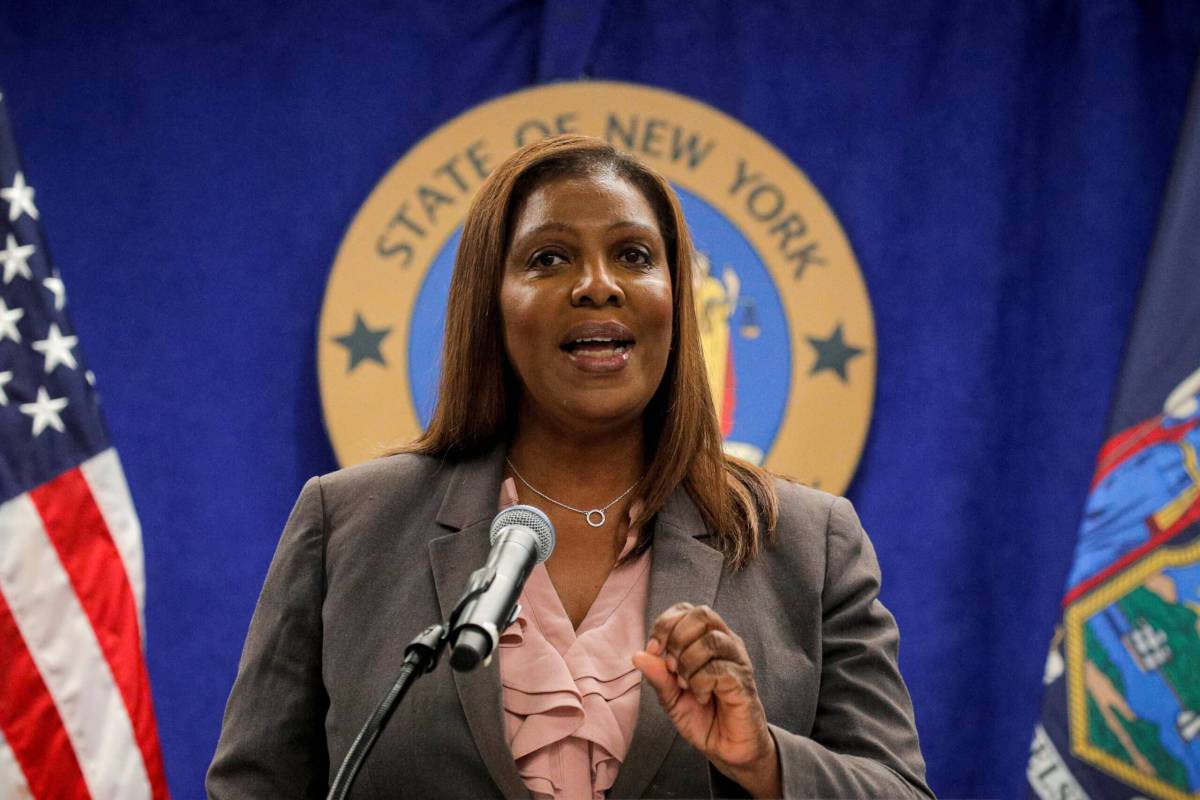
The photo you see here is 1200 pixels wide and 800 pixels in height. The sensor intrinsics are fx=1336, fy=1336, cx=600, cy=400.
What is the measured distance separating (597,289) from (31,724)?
65.8 inches

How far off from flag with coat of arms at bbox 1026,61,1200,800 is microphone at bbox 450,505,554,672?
7.08 feet

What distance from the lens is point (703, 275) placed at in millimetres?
3395

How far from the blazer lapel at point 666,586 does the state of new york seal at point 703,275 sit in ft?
5.17

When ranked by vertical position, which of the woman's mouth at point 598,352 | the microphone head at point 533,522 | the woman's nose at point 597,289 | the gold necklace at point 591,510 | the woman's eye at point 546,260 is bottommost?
the gold necklace at point 591,510

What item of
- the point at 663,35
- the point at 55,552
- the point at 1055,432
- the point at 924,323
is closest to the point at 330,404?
the point at 55,552

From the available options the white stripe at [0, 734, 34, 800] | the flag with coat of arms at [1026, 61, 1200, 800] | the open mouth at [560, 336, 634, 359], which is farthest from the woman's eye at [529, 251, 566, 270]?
the flag with coat of arms at [1026, 61, 1200, 800]

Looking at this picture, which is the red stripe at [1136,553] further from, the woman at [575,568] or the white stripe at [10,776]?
the white stripe at [10,776]

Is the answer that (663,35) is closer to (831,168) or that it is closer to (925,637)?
(831,168)

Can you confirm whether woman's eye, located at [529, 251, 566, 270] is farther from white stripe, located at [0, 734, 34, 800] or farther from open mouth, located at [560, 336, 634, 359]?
white stripe, located at [0, 734, 34, 800]

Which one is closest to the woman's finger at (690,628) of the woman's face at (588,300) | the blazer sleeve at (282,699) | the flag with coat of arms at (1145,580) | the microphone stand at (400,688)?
the microphone stand at (400,688)

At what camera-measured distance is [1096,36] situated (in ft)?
11.2

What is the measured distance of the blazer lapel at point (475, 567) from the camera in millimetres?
1553

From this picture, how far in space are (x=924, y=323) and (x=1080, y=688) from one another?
3.21 feet

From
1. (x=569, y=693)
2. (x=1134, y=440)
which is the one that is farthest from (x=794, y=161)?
(x=569, y=693)
